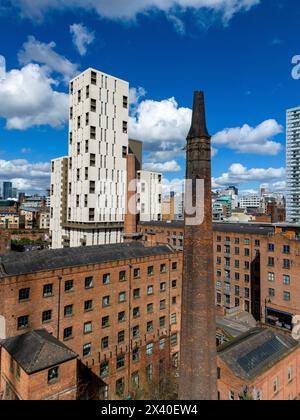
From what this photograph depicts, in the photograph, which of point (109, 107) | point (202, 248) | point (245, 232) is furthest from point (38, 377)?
point (109, 107)

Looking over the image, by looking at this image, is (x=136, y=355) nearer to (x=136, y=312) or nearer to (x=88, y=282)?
(x=136, y=312)

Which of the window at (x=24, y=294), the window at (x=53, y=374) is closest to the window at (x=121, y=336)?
the window at (x=24, y=294)

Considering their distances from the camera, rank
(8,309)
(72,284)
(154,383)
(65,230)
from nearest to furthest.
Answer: (8,309) < (72,284) < (154,383) < (65,230)

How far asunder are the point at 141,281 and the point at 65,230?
1194 inches

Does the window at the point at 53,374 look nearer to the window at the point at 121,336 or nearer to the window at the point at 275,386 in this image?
the window at the point at 121,336

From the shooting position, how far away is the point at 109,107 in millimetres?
50062

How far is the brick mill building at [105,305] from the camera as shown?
22906 mm

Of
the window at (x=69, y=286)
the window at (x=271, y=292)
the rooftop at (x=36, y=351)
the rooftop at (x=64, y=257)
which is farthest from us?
the window at (x=271, y=292)

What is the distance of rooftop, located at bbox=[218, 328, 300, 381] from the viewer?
22094 mm

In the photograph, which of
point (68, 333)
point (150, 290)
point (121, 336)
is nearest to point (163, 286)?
point (150, 290)

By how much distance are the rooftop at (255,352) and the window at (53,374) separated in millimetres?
13020

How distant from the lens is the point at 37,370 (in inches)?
671

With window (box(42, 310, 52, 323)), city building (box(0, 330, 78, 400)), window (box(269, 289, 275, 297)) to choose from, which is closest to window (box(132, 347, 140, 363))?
window (box(42, 310, 52, 323))
